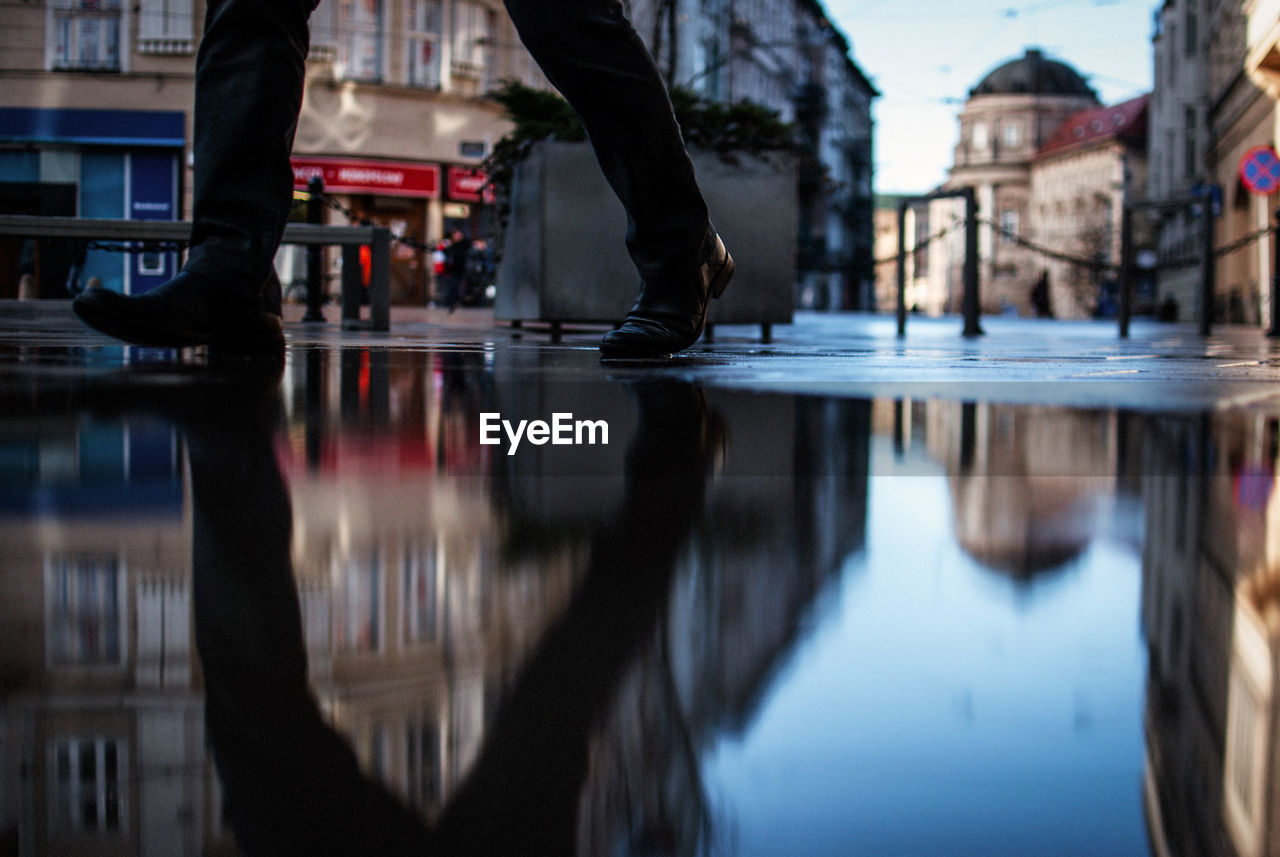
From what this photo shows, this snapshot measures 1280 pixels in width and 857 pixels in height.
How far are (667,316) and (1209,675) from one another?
199 centimetres

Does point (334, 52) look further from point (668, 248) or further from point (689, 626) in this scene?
point (689, 626)

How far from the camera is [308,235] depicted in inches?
225

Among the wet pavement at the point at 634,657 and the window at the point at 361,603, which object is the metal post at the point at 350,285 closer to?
the wet pavement at the point at 634,657

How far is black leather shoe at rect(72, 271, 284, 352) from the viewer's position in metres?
1.94

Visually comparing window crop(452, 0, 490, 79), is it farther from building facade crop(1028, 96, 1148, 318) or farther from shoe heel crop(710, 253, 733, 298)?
building facade crop(1028, 96, 1148, 318)

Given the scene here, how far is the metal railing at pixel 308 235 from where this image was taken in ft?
15.8

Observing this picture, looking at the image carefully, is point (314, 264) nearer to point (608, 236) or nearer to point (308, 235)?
point (308, 235)

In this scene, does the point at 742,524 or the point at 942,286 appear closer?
the point at 742,524

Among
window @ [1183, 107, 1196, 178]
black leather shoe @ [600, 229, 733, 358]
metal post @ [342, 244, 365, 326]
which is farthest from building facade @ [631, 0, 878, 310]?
black leather shoe @ [600, 229, 733, 358]

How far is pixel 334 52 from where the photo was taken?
2131cm

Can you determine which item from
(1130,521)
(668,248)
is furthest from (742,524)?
(668,248)

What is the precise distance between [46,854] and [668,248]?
6.97ft

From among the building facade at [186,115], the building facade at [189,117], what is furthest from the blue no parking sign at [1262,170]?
the building facade at [186,115]

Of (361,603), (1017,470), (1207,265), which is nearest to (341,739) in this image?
(361,603)
